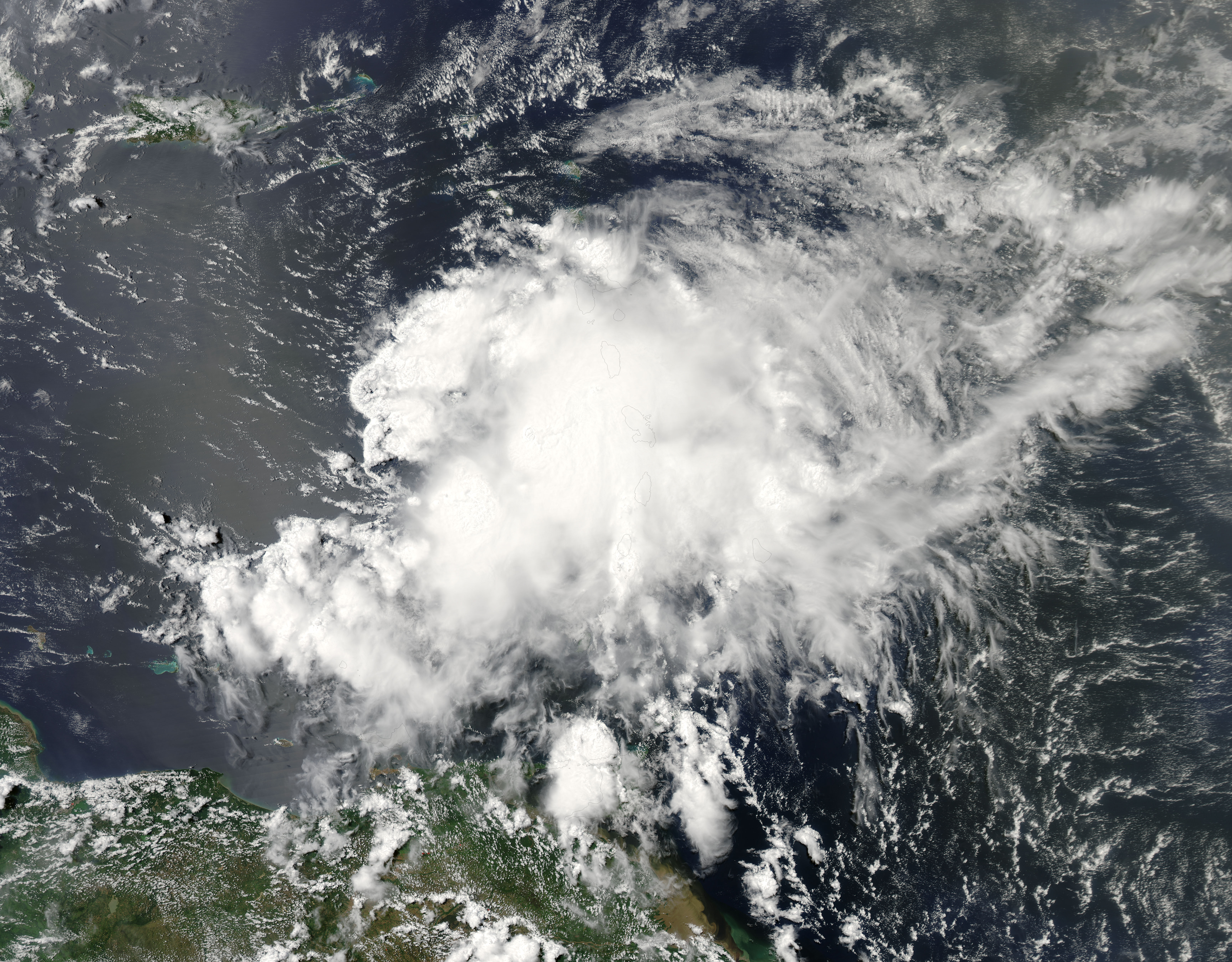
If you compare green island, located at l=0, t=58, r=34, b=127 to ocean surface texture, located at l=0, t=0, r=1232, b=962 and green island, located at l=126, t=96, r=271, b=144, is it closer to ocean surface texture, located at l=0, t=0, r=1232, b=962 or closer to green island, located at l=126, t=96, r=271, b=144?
ocean surface texture, located at l=0, t=0, r=1232, b=962

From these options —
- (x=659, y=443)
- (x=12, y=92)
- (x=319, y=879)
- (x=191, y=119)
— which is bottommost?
(x=319, y=879)

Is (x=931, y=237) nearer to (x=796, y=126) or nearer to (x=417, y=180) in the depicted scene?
(x=796, y=126)

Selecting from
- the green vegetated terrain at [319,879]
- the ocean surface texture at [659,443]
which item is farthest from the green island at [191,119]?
the green vegetated terrain at [319,879]

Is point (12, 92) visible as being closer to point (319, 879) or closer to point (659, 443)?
point (659, 443)

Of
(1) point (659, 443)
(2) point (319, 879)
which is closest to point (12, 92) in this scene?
(1) point (659, 443)

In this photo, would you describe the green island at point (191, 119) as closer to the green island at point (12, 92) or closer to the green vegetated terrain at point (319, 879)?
the green island at point (12, 92)

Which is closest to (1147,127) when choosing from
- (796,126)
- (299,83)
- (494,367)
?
(796,126)
